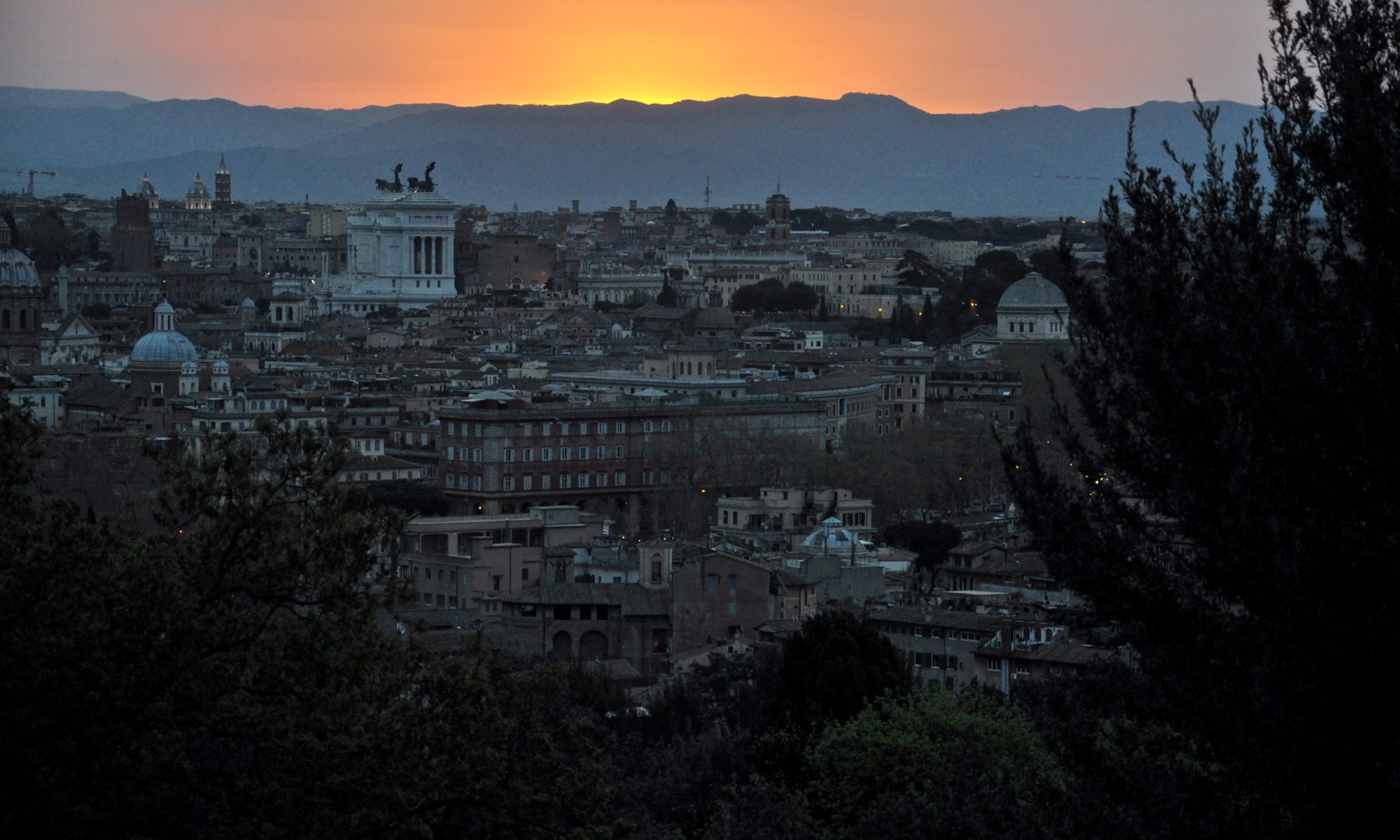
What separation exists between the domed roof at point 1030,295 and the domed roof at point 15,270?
21.0 meters

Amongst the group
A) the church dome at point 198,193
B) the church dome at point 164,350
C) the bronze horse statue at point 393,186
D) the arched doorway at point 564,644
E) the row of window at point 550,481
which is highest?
the bronze horse statue at point 393,186

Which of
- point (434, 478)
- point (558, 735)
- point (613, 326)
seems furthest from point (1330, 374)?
point (613, 326)

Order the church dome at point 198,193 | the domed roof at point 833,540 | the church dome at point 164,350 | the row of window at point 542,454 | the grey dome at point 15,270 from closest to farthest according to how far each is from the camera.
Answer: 1. the domed roof at point 833,540
2. the row of window at point 542,454
3. the church dome at point 164,350
4. the grey dome at point 15,270
5. the church dome at point 198,193

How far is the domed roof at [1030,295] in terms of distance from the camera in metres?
57.4

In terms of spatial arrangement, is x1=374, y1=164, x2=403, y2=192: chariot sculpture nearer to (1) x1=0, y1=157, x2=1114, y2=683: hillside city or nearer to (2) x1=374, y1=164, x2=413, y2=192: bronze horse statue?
(2) x1=374, y1=164, x2=413, y2=192: bronze horse statue

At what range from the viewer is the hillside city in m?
22.1

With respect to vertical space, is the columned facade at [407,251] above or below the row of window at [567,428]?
above

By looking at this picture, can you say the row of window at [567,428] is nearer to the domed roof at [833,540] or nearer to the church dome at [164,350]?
the domed roof at [833,540]

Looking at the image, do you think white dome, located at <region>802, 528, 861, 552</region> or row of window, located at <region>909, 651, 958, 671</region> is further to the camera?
white dome, located at <region>802, 528, 861, 552</region>

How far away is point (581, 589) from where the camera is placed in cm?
2277

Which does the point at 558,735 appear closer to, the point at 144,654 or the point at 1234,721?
the point at 144,654

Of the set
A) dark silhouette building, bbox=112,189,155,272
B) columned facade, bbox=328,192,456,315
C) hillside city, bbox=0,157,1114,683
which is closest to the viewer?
hillside city, bbox=0,157,1114,683

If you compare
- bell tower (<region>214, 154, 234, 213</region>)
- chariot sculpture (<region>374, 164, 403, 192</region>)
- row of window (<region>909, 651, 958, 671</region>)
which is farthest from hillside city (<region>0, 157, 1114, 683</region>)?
bell tower (<region>214, 154, 234, 213</region>)

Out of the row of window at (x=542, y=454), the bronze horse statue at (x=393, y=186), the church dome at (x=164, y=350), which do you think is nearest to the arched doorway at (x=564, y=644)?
the row of window at (x=542, y=454)
